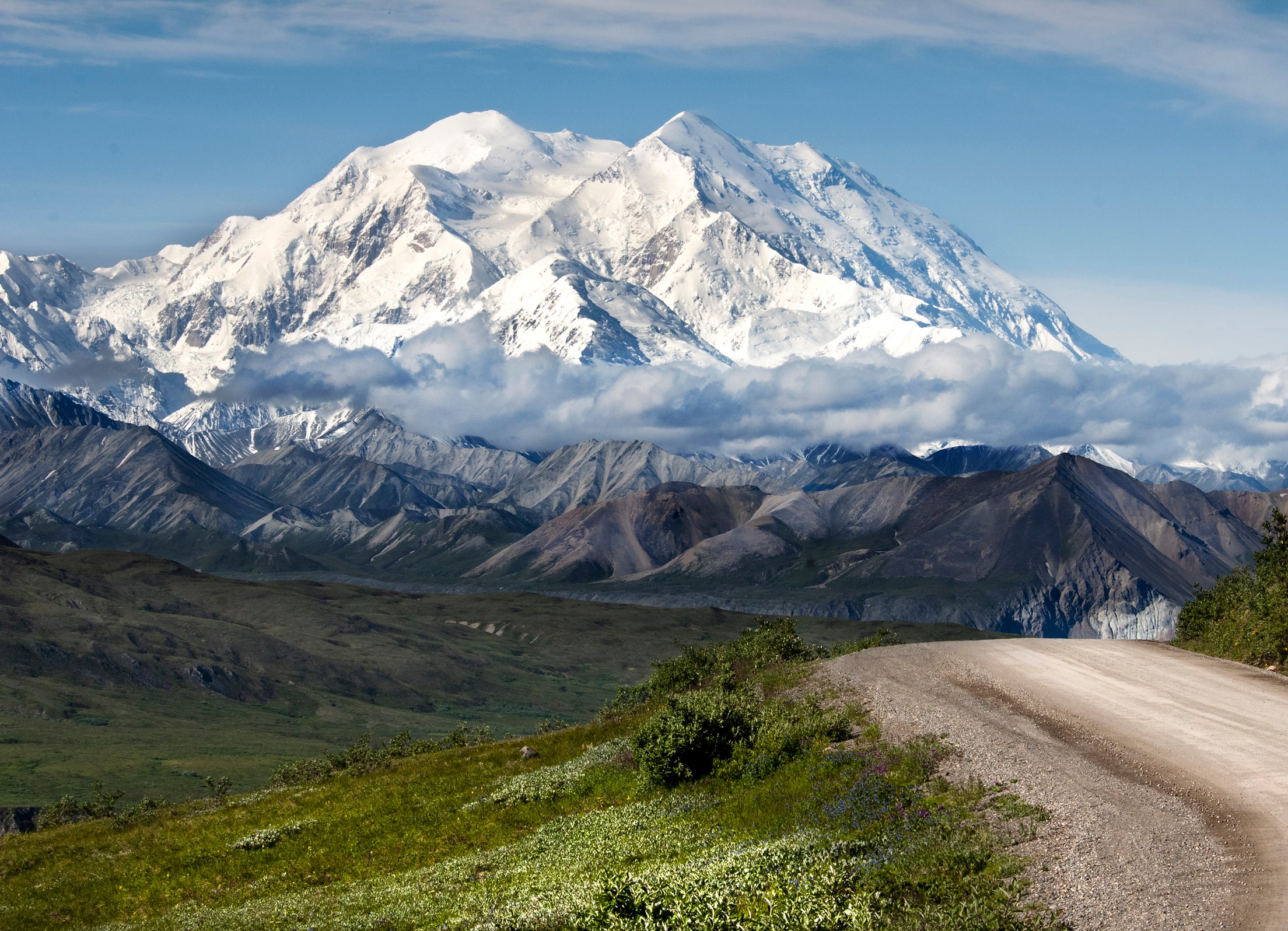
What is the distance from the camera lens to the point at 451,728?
175000 millimetres

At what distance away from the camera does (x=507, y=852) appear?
85.4ft

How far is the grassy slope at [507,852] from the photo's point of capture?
1845 cm

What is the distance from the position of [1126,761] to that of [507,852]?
43.1 ft

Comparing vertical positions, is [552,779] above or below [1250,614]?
below

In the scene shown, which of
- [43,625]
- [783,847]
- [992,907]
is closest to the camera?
[992,907]

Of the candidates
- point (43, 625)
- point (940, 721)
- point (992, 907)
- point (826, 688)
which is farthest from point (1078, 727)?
point (43, 625)

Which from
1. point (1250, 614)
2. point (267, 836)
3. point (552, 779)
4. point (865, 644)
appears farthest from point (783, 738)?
point (1250, 614)

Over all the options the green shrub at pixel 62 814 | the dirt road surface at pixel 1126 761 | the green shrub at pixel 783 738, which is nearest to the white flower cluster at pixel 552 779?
the green shrub at pixel 783 738

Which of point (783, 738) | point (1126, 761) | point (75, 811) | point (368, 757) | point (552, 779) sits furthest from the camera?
point (75, 811)

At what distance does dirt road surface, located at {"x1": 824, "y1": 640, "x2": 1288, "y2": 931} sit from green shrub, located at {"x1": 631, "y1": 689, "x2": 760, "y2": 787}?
3.78 meters

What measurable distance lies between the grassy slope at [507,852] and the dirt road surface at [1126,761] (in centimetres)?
123

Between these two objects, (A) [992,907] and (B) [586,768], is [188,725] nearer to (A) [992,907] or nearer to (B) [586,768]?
(B) [586,768]

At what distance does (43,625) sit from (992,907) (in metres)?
209

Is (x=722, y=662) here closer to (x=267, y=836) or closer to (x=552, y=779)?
(x=552, y=779)
